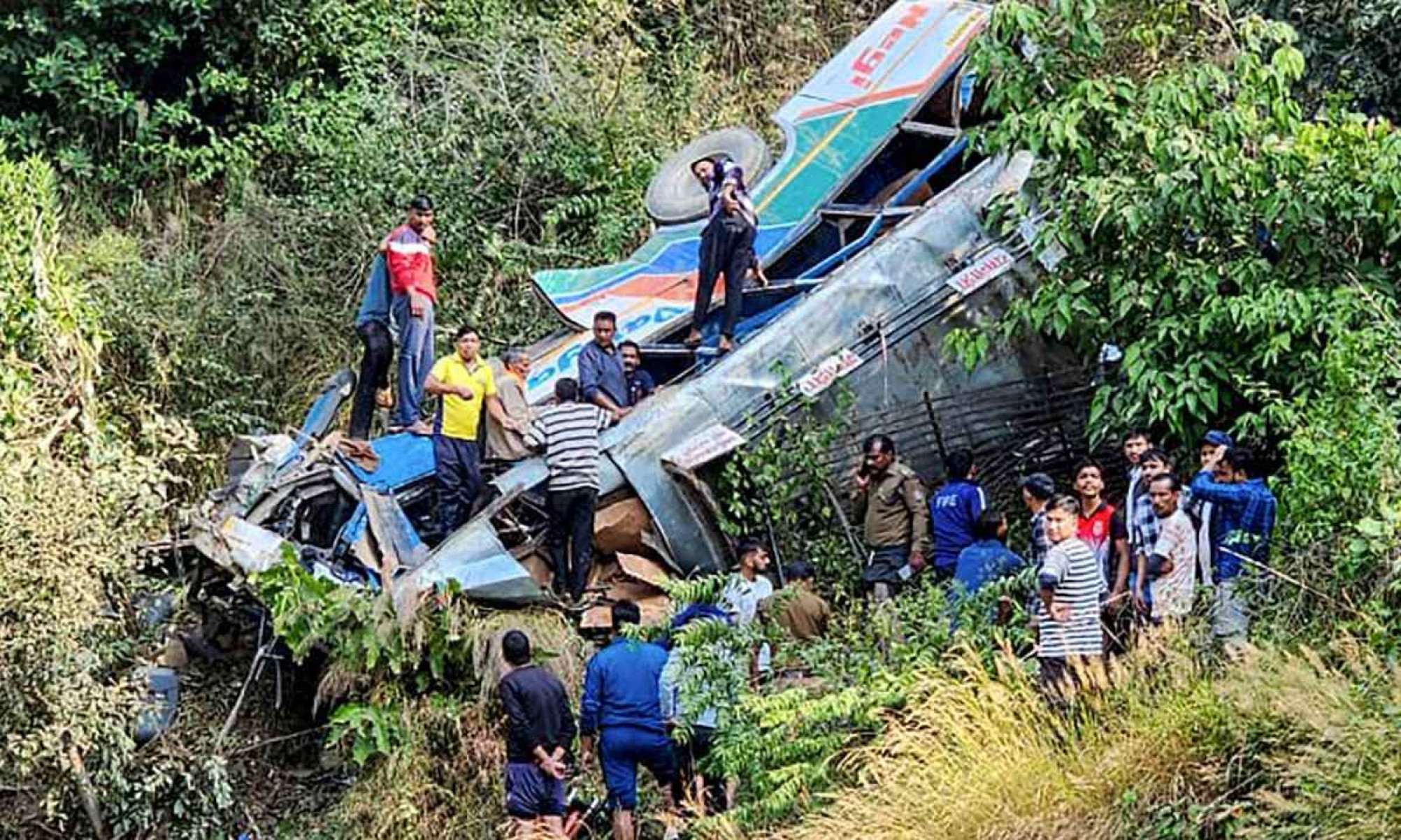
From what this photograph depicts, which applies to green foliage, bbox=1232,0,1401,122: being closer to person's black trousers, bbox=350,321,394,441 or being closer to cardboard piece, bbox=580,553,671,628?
cardboard piece, bbox=580,553,671,628

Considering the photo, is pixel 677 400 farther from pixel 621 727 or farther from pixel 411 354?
pixel 621 727

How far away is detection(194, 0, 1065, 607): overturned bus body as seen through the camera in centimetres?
1426

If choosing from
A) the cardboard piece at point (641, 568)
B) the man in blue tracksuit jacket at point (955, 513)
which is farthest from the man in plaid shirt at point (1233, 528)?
the cardboard piece at point (641, 568)

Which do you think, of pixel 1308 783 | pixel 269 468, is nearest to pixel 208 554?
pixel 269 468

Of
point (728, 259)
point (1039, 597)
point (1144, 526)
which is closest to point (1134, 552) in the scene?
point (1144, 526)

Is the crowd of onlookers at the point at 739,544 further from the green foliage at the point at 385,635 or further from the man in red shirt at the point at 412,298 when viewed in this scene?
the green foliage at the point at 385,635

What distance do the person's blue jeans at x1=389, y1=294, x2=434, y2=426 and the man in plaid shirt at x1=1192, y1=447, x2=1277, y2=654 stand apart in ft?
20.6

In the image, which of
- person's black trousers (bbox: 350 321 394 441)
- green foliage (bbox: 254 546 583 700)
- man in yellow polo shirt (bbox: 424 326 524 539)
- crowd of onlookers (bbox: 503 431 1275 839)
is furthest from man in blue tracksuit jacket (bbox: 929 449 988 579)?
person's black trousers (bbox: 350 321 394 441)

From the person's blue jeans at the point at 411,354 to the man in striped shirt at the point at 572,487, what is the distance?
5.67 feet

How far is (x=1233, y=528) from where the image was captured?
38.3 feet

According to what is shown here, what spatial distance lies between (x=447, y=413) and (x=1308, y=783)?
7109 mm

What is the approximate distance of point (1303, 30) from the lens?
16.8 m

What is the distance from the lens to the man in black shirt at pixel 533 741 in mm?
12023

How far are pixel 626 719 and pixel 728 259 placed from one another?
15.3 feet
